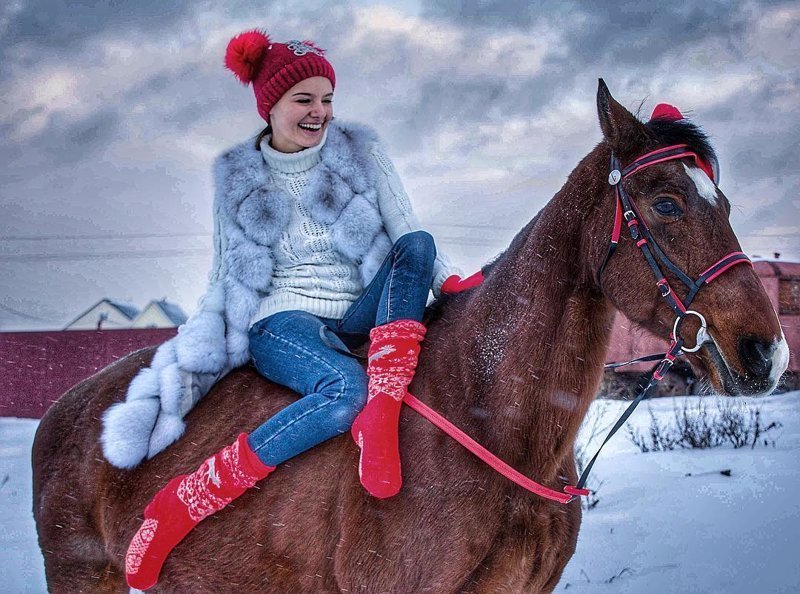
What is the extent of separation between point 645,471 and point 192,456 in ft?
16.1

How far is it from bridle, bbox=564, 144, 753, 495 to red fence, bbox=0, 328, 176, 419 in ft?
34.1

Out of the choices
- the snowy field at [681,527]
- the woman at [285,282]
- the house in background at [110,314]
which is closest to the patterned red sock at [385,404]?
the woman at [285,282]

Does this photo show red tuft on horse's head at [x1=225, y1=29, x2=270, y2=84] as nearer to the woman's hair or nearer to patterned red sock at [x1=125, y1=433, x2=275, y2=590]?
the woman's hair

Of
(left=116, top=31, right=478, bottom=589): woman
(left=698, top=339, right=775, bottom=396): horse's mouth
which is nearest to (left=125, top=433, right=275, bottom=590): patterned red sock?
(left=116, top=31, right=478, bottom=589): woman

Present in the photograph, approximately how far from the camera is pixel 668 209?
2.05 meters

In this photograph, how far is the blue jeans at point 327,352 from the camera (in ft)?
7.80

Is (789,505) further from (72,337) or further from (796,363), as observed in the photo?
(72,337)

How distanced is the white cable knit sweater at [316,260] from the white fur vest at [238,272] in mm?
43

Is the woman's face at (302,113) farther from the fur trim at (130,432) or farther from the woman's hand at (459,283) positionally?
the fur trim at (130,432)

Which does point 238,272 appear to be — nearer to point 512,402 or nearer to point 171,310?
point 512,402

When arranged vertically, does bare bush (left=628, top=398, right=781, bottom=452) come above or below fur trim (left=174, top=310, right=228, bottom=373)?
below

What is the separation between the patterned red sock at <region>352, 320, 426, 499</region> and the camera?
83.0 inches

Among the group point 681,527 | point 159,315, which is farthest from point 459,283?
point 159,315

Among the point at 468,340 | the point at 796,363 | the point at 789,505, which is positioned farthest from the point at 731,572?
the point at 796,363
